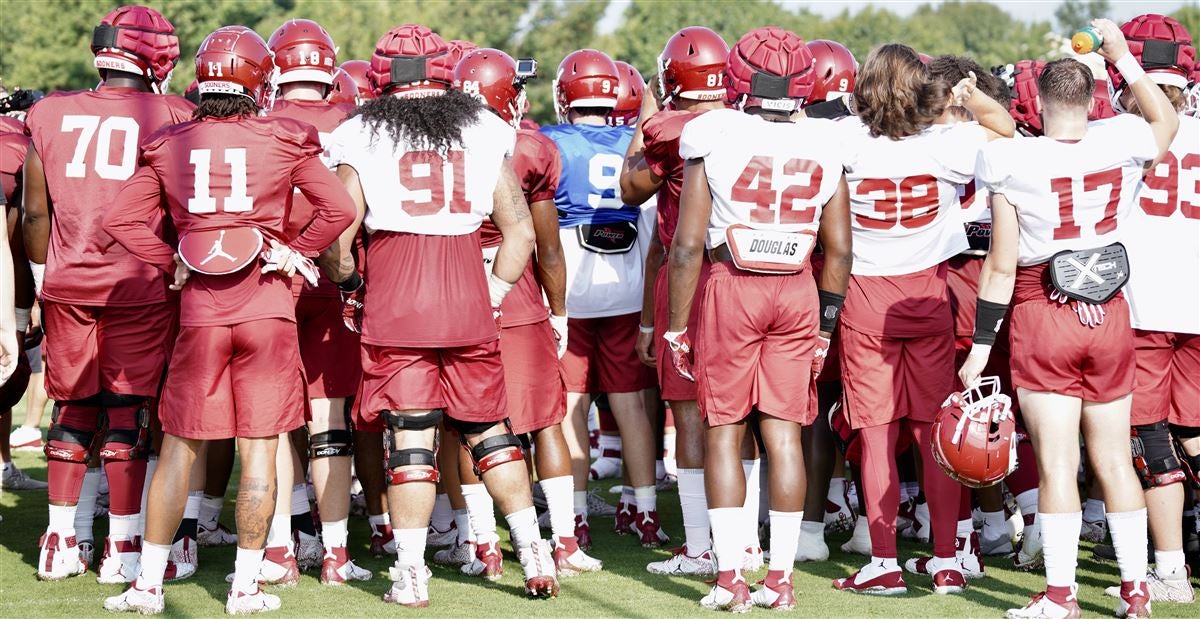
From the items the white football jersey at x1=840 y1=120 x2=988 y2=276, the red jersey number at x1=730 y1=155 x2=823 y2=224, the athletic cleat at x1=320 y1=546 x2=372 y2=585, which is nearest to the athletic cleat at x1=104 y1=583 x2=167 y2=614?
the athletic cleat at x1=320 y1=546 x2=372 y2=585

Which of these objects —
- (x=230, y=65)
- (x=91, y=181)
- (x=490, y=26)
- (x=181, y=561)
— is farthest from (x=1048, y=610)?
(x=490, y=26)

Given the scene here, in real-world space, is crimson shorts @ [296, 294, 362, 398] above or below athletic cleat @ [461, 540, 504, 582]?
above

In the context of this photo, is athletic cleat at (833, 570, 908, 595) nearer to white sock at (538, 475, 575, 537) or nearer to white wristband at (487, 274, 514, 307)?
white sock at (538, 475, 575, 537)

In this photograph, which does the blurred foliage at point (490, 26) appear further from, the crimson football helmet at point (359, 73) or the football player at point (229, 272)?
the football player at point (229, 272)

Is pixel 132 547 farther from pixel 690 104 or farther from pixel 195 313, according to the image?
pixel 690 104

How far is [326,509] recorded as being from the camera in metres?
5.82

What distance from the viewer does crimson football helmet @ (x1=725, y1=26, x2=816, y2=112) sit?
5293 mm

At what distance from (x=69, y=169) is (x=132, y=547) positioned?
1.71 meters

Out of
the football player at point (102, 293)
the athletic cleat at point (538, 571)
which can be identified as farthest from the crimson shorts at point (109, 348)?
the athletic cleat at point (538, 571)

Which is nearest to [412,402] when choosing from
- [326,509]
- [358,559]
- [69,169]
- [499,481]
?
[499,481]

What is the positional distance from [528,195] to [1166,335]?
2784 millimetres

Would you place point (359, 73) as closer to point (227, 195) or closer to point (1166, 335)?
point (227, 195)

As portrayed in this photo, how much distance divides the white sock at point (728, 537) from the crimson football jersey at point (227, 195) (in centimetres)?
189

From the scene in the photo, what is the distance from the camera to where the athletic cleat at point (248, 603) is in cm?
515
